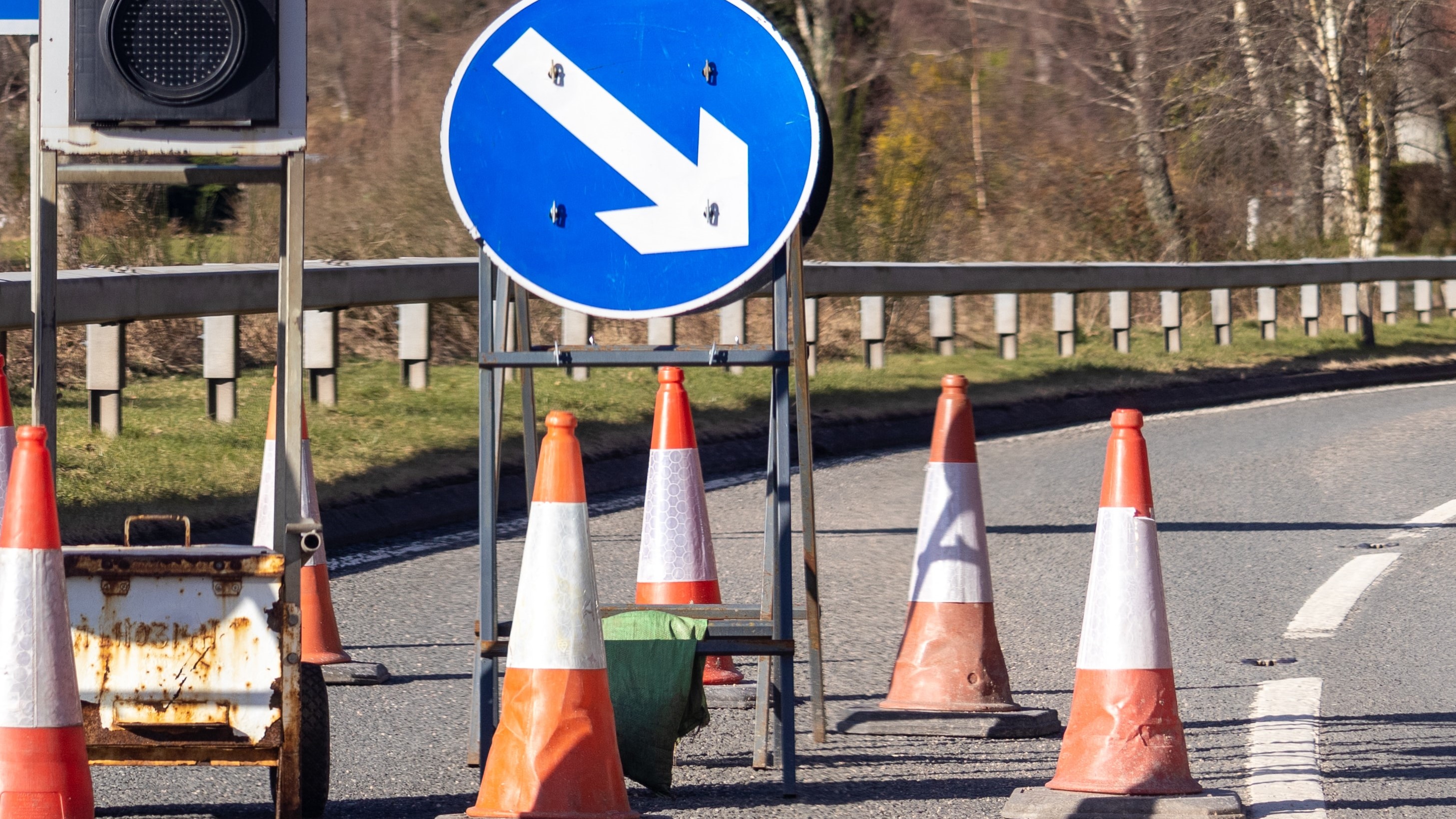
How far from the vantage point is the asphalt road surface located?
4.65 metres

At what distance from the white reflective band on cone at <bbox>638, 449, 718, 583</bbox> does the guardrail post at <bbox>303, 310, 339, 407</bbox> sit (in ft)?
15.7

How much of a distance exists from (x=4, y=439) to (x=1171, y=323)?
13.9 m

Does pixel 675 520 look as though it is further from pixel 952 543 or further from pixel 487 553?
pixel 487 553

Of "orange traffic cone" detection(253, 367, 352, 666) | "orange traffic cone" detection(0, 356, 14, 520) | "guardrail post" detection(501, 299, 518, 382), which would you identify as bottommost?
"orange traffic cone" detection(253, 367, 352, 666)

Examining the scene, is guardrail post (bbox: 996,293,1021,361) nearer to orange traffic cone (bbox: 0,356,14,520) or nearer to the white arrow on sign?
orange traffic cone (bbox: 0,356,14,520)

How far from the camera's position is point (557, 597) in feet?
13.3

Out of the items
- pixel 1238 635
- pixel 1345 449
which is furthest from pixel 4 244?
pixel 1238 635

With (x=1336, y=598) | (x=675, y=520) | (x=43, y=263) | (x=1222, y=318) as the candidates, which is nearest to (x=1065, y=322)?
(x=1222, y=318)

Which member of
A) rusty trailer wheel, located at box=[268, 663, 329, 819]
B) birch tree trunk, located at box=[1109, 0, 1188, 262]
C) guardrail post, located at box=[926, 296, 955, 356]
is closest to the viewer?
rusty trailer wheel, located at box=[268, 663, 329, 819]

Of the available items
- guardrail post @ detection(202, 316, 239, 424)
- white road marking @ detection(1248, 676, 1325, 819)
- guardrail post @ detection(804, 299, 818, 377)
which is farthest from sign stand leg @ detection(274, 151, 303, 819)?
guardrail post @ detection(804, 299, 818, 377)

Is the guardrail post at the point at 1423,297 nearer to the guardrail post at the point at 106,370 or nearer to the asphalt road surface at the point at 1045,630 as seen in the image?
the asphalt road surface at the point at 1045,630

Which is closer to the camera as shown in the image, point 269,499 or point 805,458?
point 805,458

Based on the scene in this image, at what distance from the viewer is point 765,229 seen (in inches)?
178

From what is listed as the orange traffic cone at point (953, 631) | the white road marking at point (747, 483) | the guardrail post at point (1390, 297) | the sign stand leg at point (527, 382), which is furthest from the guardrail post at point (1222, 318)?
the sign stand leg at point (527, 382)
